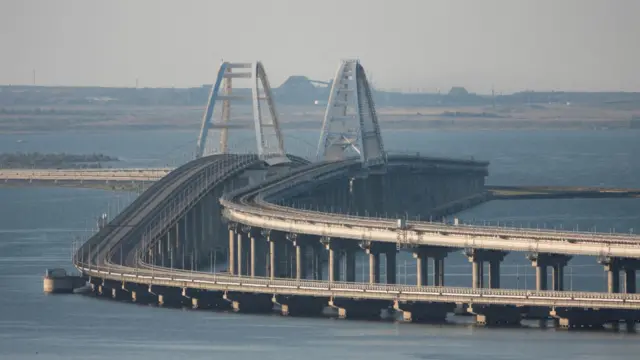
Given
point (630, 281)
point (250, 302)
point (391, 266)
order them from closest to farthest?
point (630, 281), point (250, 302), point (391, 266)

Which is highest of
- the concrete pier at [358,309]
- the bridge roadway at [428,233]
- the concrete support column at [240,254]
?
the bridge roadway at [428,233]

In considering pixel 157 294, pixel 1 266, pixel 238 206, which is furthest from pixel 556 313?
pixel 1 266

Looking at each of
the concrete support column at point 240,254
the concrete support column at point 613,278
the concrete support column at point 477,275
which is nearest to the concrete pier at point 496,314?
the concrete support column at point 477,275

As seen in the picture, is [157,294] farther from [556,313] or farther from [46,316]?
[556,313]

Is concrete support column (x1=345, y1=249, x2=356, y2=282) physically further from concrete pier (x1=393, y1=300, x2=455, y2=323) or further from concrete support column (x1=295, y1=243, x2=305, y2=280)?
concrete pier (x1=393, y1=300, x2=455, y2=323)

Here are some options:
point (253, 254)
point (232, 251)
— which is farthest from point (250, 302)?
point (232, 251)

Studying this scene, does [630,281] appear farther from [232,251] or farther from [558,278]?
[232,251]

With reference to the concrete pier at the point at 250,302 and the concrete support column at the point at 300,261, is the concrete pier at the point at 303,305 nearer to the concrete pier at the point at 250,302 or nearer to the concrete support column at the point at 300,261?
the concrete pier at the point at 250,302

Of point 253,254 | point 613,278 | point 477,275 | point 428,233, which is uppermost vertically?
point 428,233
